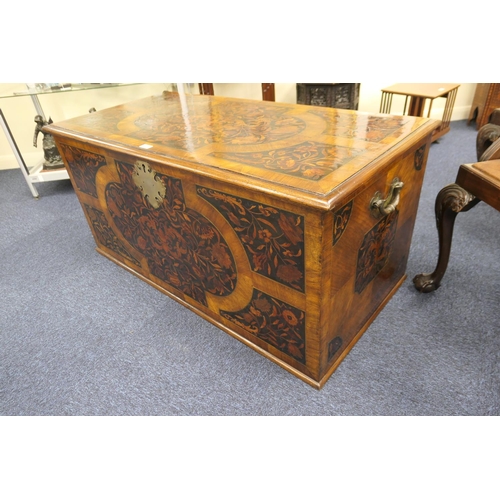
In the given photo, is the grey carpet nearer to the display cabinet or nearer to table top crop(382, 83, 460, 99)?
the display cabinet

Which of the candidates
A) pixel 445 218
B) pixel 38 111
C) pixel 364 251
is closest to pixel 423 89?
pixel 445 218

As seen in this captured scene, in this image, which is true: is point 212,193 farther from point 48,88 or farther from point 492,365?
point 48,88

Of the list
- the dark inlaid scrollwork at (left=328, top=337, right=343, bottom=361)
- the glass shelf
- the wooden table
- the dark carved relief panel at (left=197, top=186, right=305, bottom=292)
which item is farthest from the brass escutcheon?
the wooden table

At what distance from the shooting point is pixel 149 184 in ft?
4.18

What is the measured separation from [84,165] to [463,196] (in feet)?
4.76

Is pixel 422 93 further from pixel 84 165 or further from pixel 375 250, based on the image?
pixel 84 165

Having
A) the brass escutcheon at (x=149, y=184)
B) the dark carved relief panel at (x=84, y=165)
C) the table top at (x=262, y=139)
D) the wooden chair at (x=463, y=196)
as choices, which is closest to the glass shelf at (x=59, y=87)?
the table top at (x=262, y=139)

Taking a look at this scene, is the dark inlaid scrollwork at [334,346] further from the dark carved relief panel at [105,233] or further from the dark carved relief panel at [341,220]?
the dark carved relief panel at [105,233]

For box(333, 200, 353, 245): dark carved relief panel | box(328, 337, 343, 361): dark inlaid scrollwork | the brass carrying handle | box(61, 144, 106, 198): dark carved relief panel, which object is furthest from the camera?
box(61, 144, 106, 198): dark carved relief panel

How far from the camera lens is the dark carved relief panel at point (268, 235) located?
37.7 inches

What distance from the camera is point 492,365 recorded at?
48.9 inches

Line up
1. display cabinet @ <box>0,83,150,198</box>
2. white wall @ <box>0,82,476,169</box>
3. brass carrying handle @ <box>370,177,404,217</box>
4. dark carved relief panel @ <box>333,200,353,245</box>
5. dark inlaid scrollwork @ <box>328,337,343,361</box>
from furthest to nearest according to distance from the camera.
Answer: white wall @ <box>0,82,476,169</box> → display cabinet @ <box>0,83,150,198</box> → dark inlaid scrollwork @ <box>328,337,343,361</box> → brass carrying handle @ <box>370,177,404,217</box> → dark carved relief panel @ <box>333,200,353,245</box>

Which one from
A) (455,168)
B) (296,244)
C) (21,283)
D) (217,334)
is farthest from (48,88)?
(455,168)

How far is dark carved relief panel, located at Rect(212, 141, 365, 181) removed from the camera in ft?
3.20
